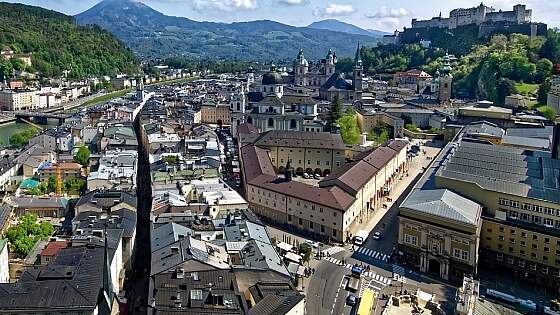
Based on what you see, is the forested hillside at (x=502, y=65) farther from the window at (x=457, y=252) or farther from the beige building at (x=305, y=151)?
the window at (x=457, y=252)

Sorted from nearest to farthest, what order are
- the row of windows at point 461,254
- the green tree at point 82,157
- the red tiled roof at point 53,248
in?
1. the red tiled roof at point 53,248
2. the row of windows at point 461,254
3. the green tree at point 82,157

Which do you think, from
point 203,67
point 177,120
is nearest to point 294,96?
point 177,120

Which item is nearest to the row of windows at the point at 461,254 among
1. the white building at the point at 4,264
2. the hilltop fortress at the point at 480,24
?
the white building at the point at 4,264

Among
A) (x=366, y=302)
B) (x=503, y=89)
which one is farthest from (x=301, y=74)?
(x=366, y=302)

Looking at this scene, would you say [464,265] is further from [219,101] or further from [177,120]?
[219,101]

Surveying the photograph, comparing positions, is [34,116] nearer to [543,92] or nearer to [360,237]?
[360,237]
